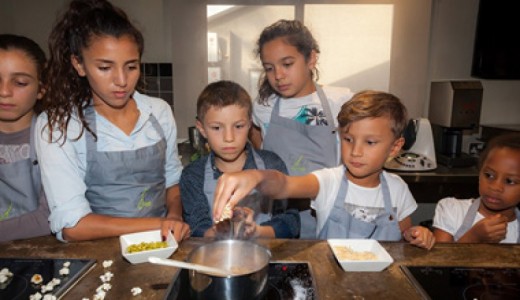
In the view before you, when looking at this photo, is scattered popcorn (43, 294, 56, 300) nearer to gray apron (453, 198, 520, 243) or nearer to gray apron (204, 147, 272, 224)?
gray apron (204, 147, 272, 224)

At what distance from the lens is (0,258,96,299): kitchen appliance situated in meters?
0.83

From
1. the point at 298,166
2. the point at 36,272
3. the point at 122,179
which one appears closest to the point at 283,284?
the point at 36,272

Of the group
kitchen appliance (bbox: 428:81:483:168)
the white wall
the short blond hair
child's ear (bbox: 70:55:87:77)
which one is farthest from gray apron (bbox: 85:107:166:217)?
kitchen appliance (bbox: 428:81:483:168)

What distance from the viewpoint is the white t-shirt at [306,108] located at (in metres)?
1.74

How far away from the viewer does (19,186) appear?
4.45ft

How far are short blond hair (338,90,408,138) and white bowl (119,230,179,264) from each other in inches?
30.1

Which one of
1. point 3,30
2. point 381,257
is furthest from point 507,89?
point 3,30

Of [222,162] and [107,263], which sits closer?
[107,263]

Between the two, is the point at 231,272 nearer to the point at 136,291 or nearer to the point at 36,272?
the point at 136,291

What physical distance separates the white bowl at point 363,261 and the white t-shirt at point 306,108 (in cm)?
76

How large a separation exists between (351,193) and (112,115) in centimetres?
92

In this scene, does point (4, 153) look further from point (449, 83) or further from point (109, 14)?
point (449, 83)

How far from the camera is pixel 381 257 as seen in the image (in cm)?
97

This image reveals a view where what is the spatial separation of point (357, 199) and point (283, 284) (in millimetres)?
669
